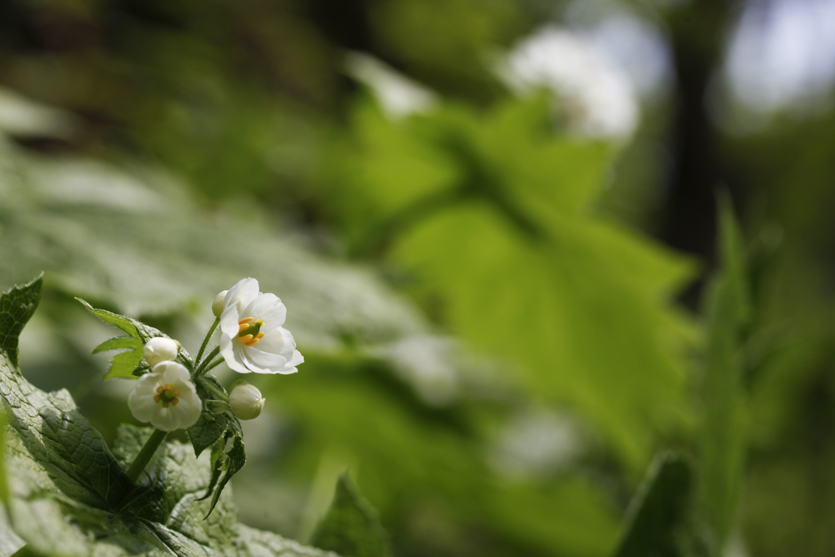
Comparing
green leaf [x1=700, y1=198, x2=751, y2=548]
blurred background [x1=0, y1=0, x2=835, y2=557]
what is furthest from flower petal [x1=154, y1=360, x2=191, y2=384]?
green leaf [x1=700, y1=198, x2=751, y2=548]

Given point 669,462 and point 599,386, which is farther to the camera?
point 599,386

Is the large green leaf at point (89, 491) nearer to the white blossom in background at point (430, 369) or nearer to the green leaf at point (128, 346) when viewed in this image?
the green leaf at point (128, 346)

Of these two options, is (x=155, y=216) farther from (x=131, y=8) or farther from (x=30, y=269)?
(x=131, y=8)

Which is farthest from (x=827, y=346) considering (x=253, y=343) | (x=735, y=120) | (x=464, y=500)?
(x=735, y=120)

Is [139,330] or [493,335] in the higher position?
[493,335]

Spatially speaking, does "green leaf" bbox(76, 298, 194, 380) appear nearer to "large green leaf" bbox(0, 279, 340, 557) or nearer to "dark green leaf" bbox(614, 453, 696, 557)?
"large green leaf" bbox(0, 279, 340, 557)

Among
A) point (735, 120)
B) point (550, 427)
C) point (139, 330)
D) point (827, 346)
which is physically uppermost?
point (735, 120)

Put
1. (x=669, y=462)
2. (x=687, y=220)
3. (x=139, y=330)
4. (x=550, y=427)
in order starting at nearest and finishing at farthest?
(x=139, y=330)
(x=669, y=462)
(x=550, y=427)
(x=687, y=220)
